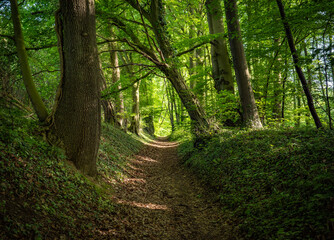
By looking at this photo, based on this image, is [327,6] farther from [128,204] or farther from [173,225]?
[128,204]

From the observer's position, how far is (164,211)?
4.88 m

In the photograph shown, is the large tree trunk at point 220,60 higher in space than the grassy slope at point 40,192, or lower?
higher

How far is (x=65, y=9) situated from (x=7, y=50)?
1780mm

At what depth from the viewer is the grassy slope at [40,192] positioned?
2.67 meters

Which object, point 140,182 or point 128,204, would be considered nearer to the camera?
point 128,204

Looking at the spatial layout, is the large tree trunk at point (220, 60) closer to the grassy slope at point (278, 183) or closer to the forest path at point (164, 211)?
the grassy slope at point (278, 183)

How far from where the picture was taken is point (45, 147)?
173 inches

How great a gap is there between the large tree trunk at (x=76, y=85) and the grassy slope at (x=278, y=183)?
3.68 meters

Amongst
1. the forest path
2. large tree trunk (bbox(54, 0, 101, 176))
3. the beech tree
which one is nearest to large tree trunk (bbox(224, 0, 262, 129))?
the beech tree

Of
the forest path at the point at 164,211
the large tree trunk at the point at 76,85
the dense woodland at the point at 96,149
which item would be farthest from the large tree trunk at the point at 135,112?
the large tree trunk at the point at 76,85

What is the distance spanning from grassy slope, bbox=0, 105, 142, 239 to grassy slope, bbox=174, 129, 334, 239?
2772 mm

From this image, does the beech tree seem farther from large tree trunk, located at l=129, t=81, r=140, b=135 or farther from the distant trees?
large tree trunk, located at l=129, t=81, r=140, b=135

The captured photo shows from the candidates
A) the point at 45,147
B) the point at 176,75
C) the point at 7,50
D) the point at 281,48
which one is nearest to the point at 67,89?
the point at 45,147

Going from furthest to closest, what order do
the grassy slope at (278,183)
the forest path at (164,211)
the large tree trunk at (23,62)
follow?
1. the large tree trunk at (23,62)
2. the forest path at (164,211)
3. the grassy slope at (278,183)
